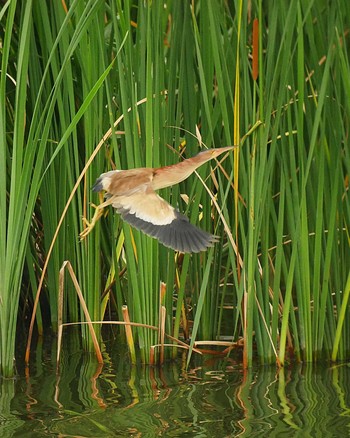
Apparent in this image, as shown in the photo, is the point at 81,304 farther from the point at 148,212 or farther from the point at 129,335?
the point at 148,212

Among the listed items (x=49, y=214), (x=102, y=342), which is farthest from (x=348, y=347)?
(x=49, y=214)

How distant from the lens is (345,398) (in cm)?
339

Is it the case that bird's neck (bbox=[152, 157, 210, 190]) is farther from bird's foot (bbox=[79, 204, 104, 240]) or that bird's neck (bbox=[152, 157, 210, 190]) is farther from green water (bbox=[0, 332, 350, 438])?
green water (bbox=[0, 332, 350, 438])

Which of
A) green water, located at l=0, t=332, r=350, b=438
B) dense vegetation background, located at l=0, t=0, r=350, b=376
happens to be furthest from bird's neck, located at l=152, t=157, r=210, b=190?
green water, located at l=0, t=332, r=350, b=438

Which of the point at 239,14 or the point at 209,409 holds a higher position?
the point at 239,14

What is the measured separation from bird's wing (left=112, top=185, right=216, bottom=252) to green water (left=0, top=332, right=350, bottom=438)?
580 millimetres

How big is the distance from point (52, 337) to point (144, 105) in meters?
1.16

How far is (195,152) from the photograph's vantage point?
384cm

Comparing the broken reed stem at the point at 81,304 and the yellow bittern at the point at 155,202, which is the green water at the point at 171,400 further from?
the yellow bittern at the point at 155,202

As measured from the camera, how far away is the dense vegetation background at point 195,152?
348 centimetres

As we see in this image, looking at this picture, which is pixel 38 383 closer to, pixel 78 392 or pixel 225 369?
pixel 78 392

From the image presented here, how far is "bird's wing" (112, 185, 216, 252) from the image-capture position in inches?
124

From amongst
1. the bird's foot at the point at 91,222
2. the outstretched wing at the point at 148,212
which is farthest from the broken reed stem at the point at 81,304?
the outstretched wing at the point at 148,212

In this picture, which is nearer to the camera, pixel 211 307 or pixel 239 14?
pixel 239 14
